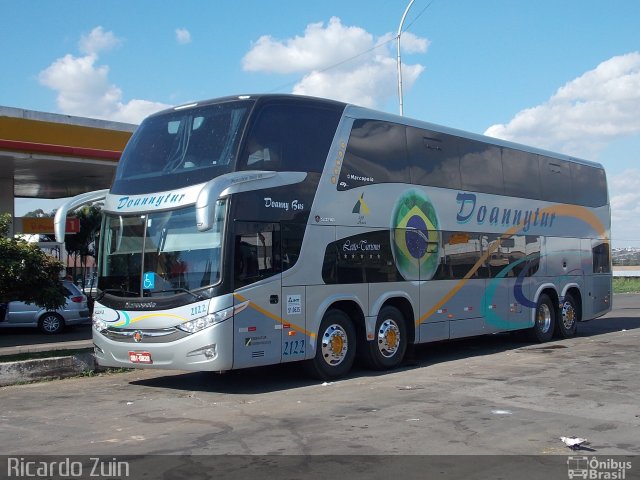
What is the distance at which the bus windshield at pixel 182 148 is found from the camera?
1091cm

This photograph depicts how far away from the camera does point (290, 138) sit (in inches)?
454

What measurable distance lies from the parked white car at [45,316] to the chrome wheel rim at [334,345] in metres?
12.1

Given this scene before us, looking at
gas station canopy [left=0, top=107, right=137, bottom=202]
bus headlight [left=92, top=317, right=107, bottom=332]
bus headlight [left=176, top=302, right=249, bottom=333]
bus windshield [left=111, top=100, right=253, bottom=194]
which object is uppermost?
gas station canopy [left=0, top=107, right=137, bottom=202]

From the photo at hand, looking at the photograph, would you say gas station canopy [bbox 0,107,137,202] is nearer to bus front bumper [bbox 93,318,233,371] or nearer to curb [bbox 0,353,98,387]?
curb [bbox 0,353,98,387]

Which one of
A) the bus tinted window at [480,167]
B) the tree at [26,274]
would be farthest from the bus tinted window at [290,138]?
the tree at [26,274]

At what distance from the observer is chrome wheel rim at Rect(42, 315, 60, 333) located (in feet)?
72.7

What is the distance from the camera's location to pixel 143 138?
11.9 metres

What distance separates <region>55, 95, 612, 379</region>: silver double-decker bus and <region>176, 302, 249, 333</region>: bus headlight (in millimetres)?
21

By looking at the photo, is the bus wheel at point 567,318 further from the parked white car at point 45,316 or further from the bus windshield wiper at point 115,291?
the parked white car at point 45,316

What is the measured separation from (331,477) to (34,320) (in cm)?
1791

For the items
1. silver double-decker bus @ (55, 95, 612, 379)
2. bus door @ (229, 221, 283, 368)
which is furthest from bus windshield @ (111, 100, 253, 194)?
bus door @ (229, 221, 283, 368)

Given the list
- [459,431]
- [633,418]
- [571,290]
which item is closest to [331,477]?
[459,431]

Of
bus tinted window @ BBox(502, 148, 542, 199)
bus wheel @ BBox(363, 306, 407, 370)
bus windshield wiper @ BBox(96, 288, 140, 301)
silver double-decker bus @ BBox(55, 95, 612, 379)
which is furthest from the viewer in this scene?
bus tinted window @ BBox(502, 148, 542, 199)

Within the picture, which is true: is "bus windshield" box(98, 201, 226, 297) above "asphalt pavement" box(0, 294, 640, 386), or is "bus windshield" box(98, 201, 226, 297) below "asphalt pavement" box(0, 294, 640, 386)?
above
